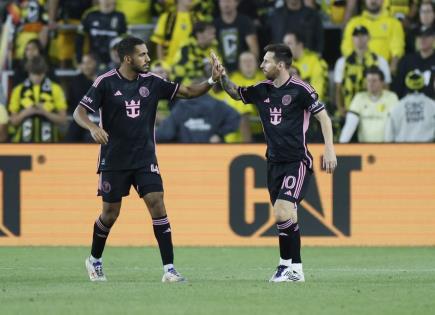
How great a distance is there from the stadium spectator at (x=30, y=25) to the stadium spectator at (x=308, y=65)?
395cm

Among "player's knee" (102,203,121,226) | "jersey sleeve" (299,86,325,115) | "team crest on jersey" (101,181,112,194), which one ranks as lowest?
"player's knee" (102,203,121,226)

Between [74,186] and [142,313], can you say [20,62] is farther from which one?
[142,313]

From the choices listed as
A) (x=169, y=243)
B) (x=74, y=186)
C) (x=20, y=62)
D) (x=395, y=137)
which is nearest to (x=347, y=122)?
(x=395, y=137)

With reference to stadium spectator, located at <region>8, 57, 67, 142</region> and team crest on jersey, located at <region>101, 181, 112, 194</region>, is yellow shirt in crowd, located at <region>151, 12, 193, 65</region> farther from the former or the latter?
team crest on jersey, located at <region>101, 181, 112, 194</region>

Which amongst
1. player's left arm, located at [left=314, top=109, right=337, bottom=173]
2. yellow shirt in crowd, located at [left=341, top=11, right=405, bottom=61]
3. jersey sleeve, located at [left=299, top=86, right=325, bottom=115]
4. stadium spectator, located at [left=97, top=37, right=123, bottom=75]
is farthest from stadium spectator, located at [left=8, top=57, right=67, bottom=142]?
player's left arm, located at [left=314, top=109, right=337, bottom=173]

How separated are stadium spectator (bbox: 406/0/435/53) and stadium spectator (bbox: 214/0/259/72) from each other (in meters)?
2.31

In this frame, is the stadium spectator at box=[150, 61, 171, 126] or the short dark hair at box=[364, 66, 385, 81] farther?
the stadium spectator at box=[150, 61, 171, 126]

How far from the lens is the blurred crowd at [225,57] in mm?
17203

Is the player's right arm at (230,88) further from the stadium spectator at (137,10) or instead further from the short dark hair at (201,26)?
the stadium spectator at (137,10)

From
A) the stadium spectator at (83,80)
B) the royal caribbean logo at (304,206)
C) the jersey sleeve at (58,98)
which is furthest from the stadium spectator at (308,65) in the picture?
the jersey sleeve at (58,98)

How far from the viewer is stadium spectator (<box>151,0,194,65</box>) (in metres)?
19.1

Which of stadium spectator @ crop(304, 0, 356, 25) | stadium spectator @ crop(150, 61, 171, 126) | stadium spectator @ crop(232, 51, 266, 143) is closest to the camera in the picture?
stadium spectator @ crop(150, 61, 171, 126)

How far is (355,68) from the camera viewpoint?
59.2ft

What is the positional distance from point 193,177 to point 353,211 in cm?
210
